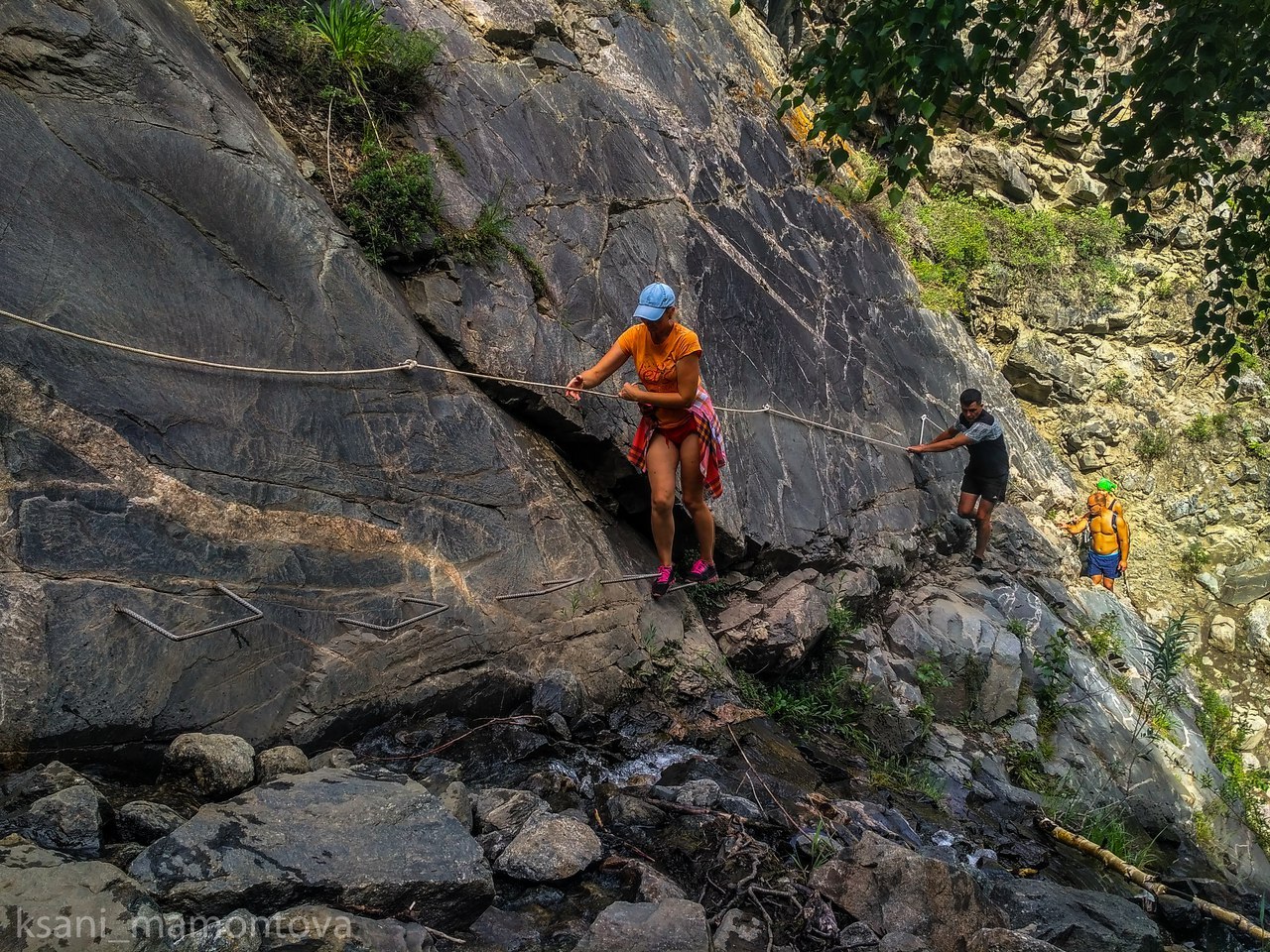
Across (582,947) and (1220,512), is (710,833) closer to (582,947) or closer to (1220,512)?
(582,947)

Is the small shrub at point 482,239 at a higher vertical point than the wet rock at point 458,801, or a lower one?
higher

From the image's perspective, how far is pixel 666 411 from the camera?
556 cm

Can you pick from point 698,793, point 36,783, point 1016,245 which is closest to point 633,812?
point 698,793

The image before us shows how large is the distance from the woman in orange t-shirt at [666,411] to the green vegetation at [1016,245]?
7861mm

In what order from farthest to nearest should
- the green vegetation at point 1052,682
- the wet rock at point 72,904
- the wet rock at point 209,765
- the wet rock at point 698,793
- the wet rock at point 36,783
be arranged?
1. the green vegetation at point 1052,682
2. the wet rock at point 698,793
3. the wet rock at point 209,765
4. the wet rock at point 36,783
5. the wet rock at point 72,904

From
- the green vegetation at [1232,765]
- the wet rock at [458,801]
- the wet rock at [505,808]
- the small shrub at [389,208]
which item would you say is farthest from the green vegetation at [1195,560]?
the wet rock at [458,801]

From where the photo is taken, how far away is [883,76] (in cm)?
379

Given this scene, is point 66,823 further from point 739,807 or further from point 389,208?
point 389,208

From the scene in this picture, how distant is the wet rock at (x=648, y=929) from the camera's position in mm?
2738

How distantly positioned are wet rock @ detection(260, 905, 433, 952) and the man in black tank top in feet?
23.4

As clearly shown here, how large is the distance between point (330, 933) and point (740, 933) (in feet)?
4.66

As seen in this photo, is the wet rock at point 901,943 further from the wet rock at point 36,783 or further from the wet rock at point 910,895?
the wet rock at point 36,783

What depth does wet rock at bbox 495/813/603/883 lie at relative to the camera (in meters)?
3.15

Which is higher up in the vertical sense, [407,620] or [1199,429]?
[1199,429]
